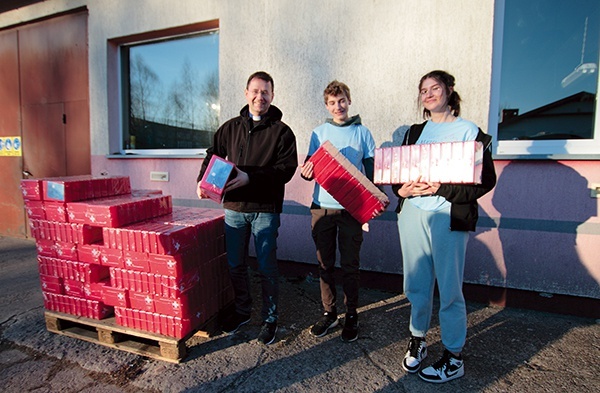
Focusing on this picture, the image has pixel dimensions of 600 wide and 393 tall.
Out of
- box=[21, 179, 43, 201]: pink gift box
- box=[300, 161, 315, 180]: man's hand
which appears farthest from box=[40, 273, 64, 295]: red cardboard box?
box=[300, 161, 315, 180]: man's hand

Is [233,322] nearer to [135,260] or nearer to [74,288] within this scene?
[135,260]

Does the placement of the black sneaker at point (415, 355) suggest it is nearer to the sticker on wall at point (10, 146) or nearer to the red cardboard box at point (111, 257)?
the red cardboard box at point (111, 257)

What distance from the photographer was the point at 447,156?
1.91 m

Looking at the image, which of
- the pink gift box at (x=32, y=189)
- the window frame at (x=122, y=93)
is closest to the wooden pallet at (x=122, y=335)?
the pink gift box at (x=32, y=189)

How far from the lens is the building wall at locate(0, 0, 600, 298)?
9.99 feet

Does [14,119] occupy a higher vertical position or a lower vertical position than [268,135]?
higher

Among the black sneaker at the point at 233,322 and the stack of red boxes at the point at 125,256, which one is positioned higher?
the stack of red boxes at the point at 125,256

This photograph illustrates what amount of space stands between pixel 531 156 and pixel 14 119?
774 centimetres

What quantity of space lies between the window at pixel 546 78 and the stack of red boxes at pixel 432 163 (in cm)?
165

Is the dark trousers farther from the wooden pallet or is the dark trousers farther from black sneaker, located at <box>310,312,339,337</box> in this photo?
the wooden pallet

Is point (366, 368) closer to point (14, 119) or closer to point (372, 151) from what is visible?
point (372, 151)

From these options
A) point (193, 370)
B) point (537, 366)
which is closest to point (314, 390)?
point (193, 370)

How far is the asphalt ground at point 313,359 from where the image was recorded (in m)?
2.12

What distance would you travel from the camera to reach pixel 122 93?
5055 millimetres
